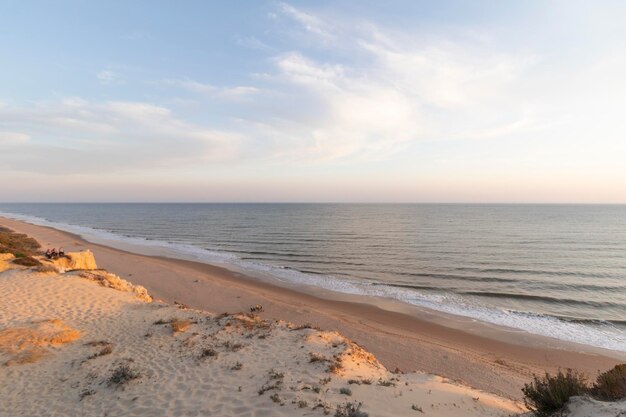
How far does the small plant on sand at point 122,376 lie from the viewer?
8.43 meters

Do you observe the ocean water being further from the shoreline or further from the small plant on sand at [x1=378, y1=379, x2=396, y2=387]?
the small plant on sand at [x1=378, y1=379, x2=396, y2=387]

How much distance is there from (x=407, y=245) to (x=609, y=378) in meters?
37.1

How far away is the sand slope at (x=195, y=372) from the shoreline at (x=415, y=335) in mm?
3367

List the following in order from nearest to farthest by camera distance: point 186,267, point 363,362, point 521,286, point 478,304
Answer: point 363,362 < point 478,304 < point 521,286 < point 186,267

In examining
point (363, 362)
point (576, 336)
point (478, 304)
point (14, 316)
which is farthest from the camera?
Answer: point (478, 304)

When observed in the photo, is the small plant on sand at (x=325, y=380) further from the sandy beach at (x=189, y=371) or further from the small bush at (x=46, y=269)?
the small bush at (x=46, y=269)

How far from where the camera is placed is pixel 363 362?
1063 cm

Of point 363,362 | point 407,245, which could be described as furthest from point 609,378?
point 407,245

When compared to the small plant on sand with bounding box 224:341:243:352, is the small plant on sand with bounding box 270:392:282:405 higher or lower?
higher

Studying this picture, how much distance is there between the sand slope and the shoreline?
11.0 ft

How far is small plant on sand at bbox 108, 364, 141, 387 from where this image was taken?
843cm

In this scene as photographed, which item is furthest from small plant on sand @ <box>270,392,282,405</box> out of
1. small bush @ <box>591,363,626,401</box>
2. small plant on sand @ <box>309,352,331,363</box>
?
small bush @ <box>591,363,626,401</box>

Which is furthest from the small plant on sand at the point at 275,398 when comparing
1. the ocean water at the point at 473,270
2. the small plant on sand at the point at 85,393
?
the ocean water at the point at 473,270

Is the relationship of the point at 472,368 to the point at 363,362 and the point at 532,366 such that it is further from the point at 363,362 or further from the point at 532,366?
the point at 363,362
